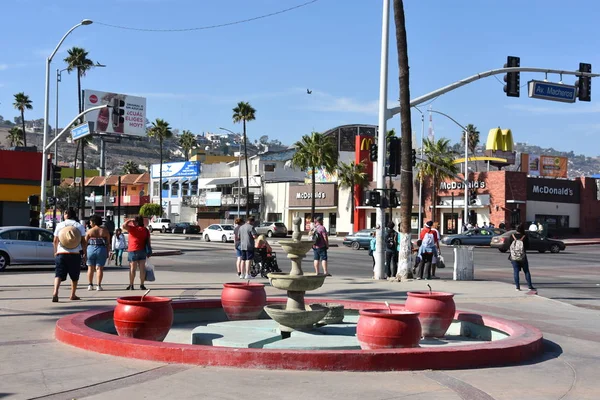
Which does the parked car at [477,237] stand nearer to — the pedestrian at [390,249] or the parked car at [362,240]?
the parked car at [362,240]

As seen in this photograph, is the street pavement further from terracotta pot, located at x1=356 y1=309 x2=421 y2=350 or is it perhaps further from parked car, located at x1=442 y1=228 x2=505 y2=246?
parked car, located at x1=442 y1=228 x2=505 y2=246

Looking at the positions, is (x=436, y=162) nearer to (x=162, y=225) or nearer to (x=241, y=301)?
(x=162, y=225)

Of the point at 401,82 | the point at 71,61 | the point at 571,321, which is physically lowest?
the point at 571,321

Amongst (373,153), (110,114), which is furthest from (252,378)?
(110,114)

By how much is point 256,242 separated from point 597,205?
54873mm

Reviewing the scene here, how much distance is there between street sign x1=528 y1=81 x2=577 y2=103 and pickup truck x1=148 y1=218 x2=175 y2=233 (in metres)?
61.2

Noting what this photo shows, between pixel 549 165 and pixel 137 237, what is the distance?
96.2 meters

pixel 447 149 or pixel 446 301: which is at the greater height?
pixel 447 149

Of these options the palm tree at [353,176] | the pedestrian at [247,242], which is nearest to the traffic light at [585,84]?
the pedestrian at [247,242]

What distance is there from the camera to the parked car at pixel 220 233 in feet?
175

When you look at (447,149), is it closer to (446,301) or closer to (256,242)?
(256,242)

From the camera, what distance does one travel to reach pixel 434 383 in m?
7.61

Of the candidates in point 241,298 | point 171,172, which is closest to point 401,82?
point 241,298

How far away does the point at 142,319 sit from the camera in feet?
30.5
